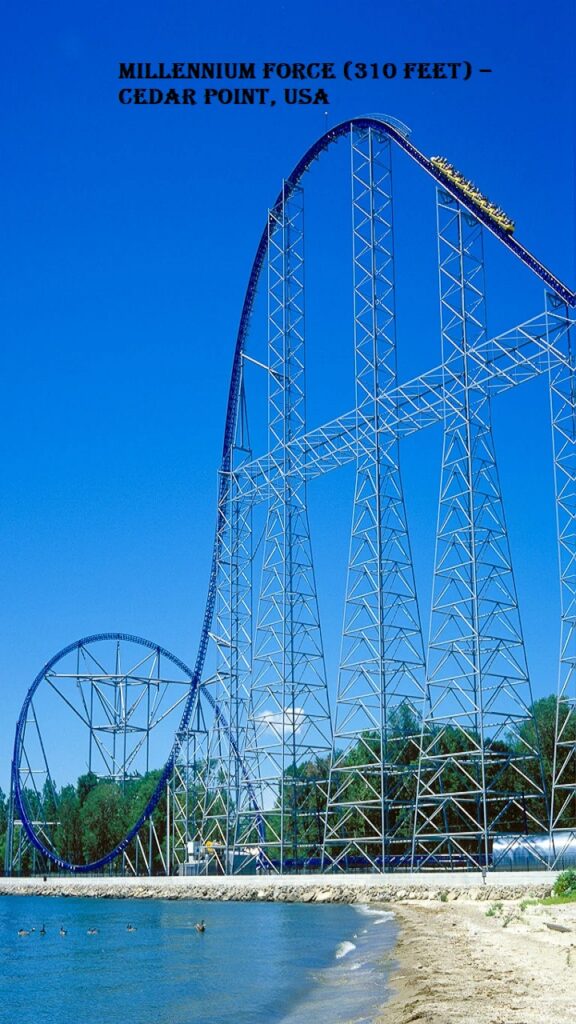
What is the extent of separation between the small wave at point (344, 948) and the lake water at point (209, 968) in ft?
0.12

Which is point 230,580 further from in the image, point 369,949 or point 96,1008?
point 96,1008

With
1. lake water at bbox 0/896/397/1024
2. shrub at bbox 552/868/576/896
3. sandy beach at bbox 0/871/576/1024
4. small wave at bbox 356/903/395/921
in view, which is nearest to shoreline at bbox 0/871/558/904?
sandy beach at bbox 0/871/576/1024

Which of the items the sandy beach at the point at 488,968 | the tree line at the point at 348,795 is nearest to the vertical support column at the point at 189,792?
the tree line at the point at 348,795

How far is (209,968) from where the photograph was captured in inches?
714

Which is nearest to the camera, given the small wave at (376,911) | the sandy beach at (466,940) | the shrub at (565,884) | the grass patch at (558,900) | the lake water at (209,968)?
the sandy beach at (466,940)

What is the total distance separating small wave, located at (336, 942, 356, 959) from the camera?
18188mm

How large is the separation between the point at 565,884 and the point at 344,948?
157 inches

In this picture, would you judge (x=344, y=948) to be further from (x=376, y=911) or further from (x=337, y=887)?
(x=337, y=887)

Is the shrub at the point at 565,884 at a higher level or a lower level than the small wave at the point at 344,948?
higher

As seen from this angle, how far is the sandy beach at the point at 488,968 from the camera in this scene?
9.73m

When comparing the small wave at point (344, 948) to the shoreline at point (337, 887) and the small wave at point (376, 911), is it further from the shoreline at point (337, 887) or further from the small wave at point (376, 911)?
the shoreline at point (337, 887)

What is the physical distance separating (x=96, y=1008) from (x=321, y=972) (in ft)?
10.7

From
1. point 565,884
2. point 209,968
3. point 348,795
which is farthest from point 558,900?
point 348,795

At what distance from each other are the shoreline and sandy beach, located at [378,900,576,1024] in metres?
2.41
